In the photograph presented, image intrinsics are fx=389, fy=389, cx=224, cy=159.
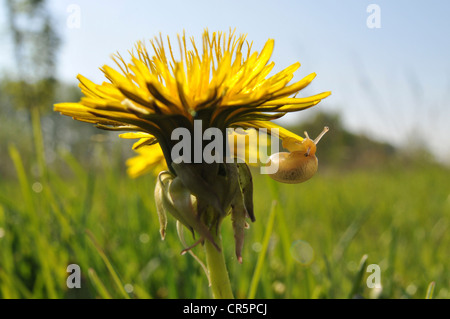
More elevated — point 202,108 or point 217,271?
point 202,108

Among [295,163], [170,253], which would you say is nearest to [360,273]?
[295,163]

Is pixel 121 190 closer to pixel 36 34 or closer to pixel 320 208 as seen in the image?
pixel 320 208

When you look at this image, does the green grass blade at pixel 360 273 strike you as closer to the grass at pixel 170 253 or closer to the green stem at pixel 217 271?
the grass at pixel 170 253

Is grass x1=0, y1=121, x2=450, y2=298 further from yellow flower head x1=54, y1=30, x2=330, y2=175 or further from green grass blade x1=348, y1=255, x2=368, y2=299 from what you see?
yellow flower head x1=54, y1=30, x2=330, y2=175

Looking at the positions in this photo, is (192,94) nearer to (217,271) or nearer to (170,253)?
(217,271)

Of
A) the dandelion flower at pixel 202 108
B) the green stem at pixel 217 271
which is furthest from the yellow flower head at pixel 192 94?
the green stem at pixel 217 271
